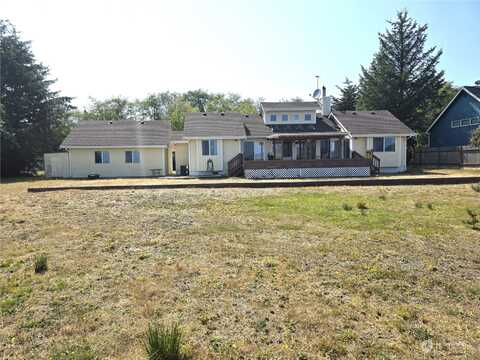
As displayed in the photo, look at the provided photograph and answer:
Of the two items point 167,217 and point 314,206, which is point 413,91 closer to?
point 314,206

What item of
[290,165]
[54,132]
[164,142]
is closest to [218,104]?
[54,132]

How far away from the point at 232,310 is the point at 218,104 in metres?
56.5

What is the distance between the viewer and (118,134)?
82.1 feet

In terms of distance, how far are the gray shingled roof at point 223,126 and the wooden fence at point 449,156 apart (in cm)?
1440

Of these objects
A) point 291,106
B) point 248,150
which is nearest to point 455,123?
point 291,106

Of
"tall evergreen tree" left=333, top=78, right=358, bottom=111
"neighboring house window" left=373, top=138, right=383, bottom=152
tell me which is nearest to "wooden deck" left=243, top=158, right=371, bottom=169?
"neighboring house window" left=373, top=138, right=383, bottom=152

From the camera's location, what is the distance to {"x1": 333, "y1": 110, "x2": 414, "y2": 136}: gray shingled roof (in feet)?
76.4

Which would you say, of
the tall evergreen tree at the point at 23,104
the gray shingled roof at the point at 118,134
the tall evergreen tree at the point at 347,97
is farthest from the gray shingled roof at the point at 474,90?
the tall evergreen tree at the point at 23,104

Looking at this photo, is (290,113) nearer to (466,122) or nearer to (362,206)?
(466,122)

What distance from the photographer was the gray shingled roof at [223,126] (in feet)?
72.7

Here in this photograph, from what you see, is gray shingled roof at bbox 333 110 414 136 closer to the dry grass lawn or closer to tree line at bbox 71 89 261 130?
the dry grass lawn

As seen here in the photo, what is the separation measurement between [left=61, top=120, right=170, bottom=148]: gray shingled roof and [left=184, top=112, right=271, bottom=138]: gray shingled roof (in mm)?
2691

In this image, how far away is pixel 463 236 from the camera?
6609mm

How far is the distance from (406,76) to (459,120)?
25.3 feet
